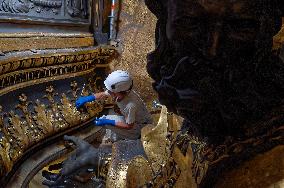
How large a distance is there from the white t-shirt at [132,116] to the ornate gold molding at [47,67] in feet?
1.60

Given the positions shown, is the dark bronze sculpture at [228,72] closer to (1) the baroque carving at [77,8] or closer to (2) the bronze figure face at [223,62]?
(2) the bronze figure face at [223,62]

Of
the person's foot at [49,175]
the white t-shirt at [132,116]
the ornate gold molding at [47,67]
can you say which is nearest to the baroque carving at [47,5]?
the ornate gold molding at [47,67]

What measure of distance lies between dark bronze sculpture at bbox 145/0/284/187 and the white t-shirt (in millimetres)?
1468

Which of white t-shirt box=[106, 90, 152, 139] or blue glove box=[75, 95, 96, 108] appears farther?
blue glove box=[75, 95, 96, 108]

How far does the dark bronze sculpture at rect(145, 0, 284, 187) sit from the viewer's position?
0.56 metres

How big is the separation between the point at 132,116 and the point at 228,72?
60.9 inches

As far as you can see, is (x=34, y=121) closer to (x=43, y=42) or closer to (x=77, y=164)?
(x=77, y=164)

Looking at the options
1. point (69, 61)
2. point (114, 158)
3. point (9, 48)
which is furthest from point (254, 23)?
point (69, 61)

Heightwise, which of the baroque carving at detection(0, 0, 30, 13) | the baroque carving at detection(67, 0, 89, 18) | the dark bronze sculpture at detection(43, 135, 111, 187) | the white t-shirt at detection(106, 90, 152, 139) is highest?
the baroque carving at detection(0, 0, 30, 13)

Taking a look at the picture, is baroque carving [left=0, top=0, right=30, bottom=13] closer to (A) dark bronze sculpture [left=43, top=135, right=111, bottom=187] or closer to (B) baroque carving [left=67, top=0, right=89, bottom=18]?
(B) baroque carving [left=67, top=0, right=89, bottom=18]

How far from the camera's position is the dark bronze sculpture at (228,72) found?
1.85ft

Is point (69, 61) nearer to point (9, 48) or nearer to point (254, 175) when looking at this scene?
point (9, 48)

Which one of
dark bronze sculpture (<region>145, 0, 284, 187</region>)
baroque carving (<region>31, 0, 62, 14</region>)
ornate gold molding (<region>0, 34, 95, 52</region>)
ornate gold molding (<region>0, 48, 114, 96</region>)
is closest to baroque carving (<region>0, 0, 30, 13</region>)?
baroque carving (<region>31, 0, 62, 14</region>)

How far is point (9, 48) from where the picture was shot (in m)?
2.15
